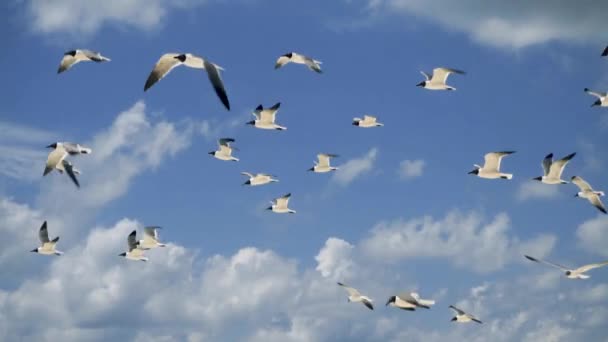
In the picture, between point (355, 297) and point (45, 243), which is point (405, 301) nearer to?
point (355, 297)

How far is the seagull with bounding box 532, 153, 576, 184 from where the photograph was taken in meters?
41.6

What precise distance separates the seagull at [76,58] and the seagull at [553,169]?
23269 mm

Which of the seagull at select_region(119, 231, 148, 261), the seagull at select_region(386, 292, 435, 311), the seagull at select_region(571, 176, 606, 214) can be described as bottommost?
the seagull at select_region(386, 292, 435, 311)

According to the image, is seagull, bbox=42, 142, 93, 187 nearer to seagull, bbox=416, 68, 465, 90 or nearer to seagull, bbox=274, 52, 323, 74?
seagull, bbox=274, 52, 323, 74

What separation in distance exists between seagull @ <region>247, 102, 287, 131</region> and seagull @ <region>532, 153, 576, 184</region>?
14.2 metres

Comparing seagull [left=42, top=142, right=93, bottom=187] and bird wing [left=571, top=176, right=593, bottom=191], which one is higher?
bird wing [left=571, top=176, right=593, bottom=191]

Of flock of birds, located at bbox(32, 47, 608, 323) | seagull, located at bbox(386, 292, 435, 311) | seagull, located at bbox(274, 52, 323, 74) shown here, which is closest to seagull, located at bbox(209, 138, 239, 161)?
flock of birds, located at bbox(32, 47, 608, 323)

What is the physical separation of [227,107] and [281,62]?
2318cm

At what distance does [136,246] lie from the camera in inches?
1852

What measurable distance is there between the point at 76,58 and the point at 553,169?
2467 cm

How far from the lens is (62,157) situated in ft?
109

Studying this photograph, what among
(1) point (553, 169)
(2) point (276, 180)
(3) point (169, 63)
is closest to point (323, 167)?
(2) point (276, 180)

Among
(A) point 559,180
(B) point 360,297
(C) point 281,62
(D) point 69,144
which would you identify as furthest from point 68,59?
(A) point 559,180

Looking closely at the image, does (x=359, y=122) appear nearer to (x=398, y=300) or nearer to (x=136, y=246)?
(x=136, y=246)
